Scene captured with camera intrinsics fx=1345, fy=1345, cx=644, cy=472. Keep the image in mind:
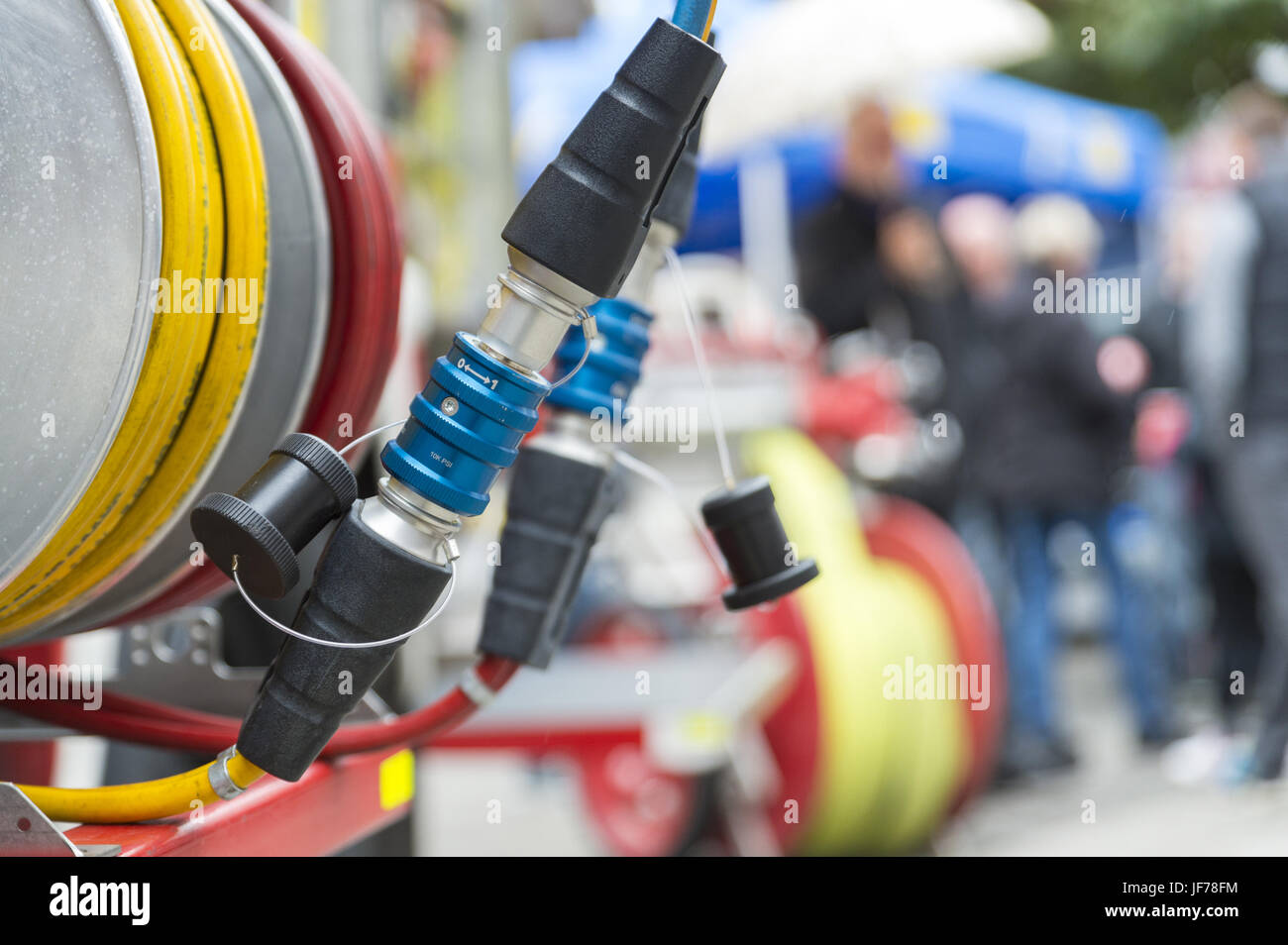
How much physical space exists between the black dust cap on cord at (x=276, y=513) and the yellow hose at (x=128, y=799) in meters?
0.18

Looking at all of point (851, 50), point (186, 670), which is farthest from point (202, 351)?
point (851, 50)

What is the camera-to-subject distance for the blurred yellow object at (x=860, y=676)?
3.17 meters

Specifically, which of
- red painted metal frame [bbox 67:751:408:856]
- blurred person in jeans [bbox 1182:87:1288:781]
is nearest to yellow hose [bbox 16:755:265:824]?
red painted metal frame [bbox 67:751:408:856]

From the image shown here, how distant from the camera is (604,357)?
1138mm

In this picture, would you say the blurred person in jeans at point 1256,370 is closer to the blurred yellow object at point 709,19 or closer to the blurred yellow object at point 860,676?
the blurred yellow object at point 860,676

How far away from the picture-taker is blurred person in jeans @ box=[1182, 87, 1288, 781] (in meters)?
3.62

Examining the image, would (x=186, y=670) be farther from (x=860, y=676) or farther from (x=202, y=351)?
(x=860, y=676)

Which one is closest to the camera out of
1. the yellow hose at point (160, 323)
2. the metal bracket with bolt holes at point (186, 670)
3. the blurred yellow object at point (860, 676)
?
the yellow hose at point (160, 323)

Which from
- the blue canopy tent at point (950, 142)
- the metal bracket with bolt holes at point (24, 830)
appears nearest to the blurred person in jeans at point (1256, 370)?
the blue canopy tent at point (950, 142)

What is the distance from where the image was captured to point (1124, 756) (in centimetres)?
475

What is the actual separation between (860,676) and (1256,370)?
1.47 meters

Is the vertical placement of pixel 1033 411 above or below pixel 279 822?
above

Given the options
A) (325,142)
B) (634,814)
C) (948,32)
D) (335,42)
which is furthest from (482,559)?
(948,32)

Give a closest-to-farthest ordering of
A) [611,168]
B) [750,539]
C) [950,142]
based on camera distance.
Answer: [611,168]
[750,539]
[950,142]
